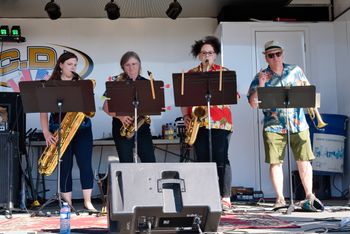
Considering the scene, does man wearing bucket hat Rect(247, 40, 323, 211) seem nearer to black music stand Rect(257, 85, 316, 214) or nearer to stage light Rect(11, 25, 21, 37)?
black music stand Rect(257, 85, 316, 214)

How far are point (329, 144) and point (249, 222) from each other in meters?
2.84

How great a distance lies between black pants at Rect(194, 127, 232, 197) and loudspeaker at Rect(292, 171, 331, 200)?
158cm

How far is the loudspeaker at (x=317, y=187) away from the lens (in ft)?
21.1

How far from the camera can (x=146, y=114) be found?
4.86m

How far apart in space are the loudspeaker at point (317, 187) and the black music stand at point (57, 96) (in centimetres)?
299

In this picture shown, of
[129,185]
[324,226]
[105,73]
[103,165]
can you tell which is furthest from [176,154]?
[129,185]

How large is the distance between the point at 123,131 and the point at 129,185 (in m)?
2.16

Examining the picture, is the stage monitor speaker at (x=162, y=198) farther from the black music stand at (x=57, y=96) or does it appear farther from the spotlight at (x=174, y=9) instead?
the spotlight at (x=174, y=9)

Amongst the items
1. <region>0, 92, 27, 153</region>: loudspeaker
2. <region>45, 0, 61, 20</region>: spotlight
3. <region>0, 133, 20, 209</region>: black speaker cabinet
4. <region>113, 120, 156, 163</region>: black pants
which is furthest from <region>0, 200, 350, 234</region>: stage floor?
<region>45, 0, 61, 20</region>: spotlight

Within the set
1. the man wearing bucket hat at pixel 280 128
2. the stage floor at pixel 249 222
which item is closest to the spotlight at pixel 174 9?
the man wearing bucket hat at pixel 280 128

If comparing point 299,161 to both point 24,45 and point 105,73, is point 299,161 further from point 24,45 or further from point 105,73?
point 24,45

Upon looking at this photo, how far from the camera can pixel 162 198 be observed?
3092mm

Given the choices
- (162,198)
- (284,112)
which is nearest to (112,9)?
(284,112)

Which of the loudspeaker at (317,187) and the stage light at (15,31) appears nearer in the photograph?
the loudspeaker at (317,187)
